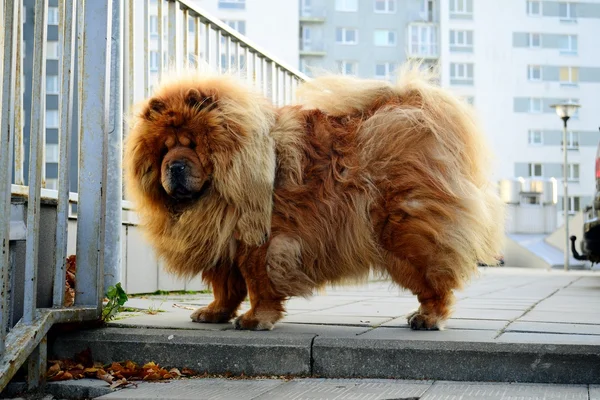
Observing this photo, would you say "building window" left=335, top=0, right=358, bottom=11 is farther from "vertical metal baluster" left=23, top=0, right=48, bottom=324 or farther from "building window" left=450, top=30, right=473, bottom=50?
"vertical metal baluster" left=23, top=0, right=48, bottom=324

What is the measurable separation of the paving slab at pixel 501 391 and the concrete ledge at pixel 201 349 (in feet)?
1.90

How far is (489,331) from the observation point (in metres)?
3.34

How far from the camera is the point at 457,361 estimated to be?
296 cm

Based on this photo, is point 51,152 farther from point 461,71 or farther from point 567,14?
point 567,14

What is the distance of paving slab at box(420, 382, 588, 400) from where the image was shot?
262 cm

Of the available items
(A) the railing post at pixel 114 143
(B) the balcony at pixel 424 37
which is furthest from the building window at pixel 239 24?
(A) the railing post at pixel 114 143

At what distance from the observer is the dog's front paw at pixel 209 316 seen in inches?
150

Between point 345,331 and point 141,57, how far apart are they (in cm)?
315

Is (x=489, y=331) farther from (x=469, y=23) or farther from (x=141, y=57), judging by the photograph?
(x=469, y=23)

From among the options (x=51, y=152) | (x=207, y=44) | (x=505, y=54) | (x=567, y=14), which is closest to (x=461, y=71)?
(x=505, y=54)

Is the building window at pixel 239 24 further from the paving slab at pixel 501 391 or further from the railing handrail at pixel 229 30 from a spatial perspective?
the paving slab at pixel 501 391

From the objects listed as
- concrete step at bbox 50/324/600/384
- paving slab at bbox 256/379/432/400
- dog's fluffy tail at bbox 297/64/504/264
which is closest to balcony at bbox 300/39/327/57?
dog's fluffy tail at bbox 297/64/504/264

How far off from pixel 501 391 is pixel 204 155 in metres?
1.63

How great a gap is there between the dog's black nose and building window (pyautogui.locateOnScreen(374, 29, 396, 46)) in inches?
1761
